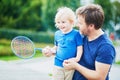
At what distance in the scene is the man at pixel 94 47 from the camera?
2738 millimetres

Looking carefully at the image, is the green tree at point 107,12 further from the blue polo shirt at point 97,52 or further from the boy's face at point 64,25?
the blue polo shirt at point 97,52

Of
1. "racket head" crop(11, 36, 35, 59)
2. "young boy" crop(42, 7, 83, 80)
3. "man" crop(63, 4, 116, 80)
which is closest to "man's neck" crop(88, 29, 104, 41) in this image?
"man" crop(63, 4, 116, 80)

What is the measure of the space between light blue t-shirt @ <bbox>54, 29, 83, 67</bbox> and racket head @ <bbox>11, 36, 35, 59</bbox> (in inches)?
11.4

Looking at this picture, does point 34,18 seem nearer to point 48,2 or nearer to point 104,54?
point 48,2

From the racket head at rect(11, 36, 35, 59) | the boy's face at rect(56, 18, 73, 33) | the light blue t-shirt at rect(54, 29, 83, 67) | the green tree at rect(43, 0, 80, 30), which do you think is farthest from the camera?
the green tree at rect(43, 0, 80, 30)

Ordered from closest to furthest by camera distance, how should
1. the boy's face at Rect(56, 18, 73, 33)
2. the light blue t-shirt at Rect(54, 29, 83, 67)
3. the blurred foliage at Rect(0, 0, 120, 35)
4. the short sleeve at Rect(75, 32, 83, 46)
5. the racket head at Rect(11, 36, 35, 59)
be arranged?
the short sleeve at Rect(75, 32, 83, 46), the light blue t-shirt at Rect(54, 29, 83, 67), the boy's face at Rect(56, 18, 73, 33), the racket head at Rect(11, 36, 35, 59), the blurred foliage at Rect(0, 0, 120, 35)

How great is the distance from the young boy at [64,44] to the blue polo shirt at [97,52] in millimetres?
481

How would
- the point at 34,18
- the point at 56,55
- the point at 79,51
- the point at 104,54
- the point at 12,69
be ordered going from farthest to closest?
the point at 34,18 < the point at 12,69 < the point at 56,55 < the point at 79,51 < the point at 104,54

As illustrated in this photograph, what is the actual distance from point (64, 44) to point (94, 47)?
2.60 feet

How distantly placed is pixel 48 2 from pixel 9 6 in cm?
358

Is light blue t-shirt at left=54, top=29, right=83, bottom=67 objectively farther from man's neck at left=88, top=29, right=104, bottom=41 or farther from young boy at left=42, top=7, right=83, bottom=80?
man's neck at left=88, top=29, right=104, bottom=41

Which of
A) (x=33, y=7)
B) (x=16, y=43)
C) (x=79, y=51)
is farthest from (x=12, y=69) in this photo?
(x=33, y=7)

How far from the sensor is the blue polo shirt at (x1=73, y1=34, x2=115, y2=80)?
2.73m

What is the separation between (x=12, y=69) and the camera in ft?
33.8
